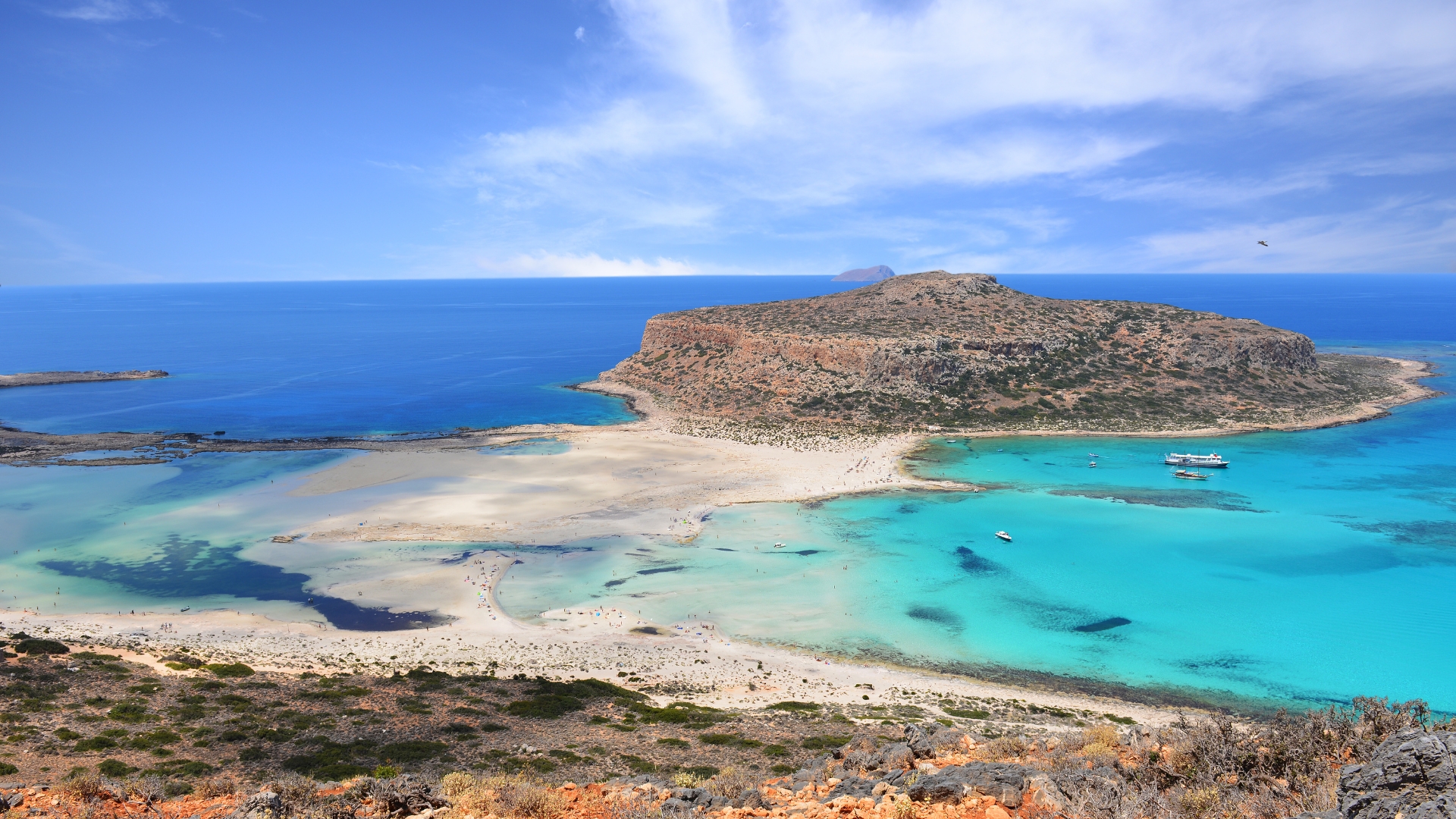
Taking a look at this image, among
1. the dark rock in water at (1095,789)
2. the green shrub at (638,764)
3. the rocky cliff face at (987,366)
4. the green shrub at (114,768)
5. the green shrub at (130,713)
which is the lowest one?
the green shrub at (130,713)

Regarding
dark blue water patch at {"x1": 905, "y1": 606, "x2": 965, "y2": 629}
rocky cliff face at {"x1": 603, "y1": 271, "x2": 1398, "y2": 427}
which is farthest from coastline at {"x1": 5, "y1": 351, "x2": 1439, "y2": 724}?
rocky cliff face at {"x1": 603, "y1": 271, "x2": 1398, "y2": 427}

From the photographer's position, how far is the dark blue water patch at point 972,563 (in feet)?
147

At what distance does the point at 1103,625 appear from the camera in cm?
3791

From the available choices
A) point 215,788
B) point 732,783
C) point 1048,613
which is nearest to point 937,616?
point 1048,613

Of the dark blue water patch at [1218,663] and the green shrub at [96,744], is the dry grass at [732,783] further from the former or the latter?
the dark blue water patch at [1218,663]

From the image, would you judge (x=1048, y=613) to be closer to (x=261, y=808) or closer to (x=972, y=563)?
(x=972, y=563)

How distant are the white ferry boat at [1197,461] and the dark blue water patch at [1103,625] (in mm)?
35696

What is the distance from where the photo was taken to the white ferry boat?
66188 millimetres

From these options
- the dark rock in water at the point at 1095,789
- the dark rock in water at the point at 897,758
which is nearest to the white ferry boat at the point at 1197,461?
the dark rock in water at the point at 897,758

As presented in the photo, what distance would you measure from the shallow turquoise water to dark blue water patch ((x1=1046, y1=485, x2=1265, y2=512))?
258mm

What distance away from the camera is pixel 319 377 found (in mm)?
123938

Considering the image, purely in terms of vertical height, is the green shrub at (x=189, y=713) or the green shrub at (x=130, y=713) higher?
the green shrub at (x=130, y=713)

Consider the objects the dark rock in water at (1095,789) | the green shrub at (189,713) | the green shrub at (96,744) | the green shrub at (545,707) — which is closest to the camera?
the dark rock in water at (1095,789)

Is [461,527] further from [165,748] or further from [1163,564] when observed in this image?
[1163,564]
